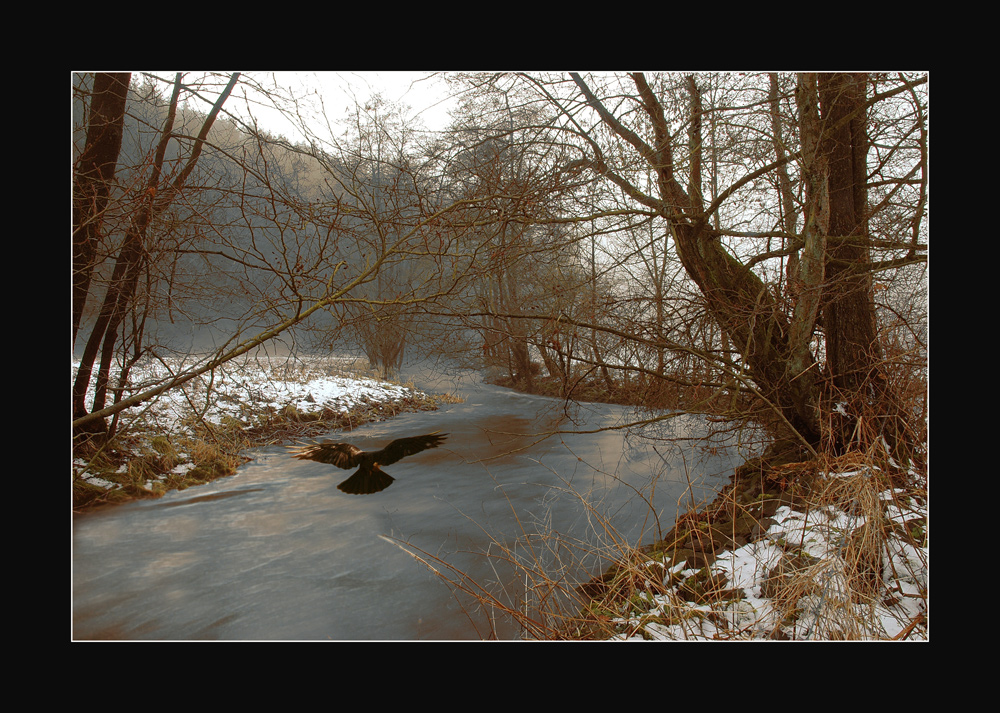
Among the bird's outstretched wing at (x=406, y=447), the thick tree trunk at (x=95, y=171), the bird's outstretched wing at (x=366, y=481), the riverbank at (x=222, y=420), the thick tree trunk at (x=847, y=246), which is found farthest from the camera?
the bird's outstretched wing at (x=406, y=447)

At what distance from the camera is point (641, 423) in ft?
8.80

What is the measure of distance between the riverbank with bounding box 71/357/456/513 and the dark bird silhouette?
103 millimetres

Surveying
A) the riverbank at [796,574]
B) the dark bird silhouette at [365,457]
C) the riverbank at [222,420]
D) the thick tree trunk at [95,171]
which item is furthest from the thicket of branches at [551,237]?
the dark bird silhouette at [365,457]

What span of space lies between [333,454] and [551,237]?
161 centimetres

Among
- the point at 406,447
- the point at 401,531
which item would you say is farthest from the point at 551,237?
the point at 401,531

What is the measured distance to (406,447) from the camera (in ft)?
8.98

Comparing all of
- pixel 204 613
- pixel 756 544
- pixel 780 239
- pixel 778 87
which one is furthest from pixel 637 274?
pixel 204 613

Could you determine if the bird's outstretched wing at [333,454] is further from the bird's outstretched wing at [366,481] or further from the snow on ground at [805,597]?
the snow on ground at [805,597]

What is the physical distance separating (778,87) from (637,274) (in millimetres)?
1122

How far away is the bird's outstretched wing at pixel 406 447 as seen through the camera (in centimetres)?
269

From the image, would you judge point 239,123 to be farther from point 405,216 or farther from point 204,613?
point 204,613

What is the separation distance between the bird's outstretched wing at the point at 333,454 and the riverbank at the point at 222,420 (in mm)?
80

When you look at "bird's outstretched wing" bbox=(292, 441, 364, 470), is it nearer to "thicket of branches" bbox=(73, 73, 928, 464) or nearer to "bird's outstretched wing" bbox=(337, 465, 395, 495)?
"bird's outstretched wing" bbox=(337, 465, 395, 495)
